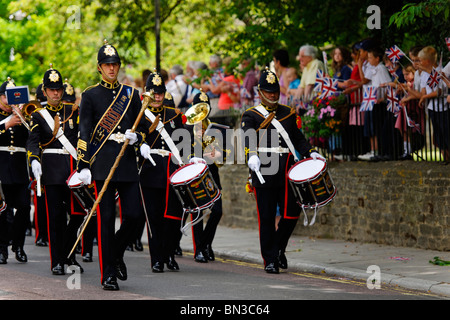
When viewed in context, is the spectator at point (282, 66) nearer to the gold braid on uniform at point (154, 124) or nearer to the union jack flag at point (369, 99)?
the union jack flag at point (369, 99)

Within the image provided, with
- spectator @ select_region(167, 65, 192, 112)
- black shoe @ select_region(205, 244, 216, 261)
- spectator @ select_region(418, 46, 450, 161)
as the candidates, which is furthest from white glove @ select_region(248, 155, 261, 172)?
spectator @ select_region(167, 65, 192, 112)

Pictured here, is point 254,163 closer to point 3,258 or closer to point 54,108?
point 54,108

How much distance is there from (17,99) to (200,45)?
35.9 ft

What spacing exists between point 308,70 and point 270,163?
15.2 feet

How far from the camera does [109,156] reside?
31.2 feet

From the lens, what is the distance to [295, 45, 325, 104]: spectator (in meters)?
15.2

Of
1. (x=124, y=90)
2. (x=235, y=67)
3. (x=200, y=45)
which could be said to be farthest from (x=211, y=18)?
(x=124, y=90)

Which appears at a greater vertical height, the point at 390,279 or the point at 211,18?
the point at 211,18

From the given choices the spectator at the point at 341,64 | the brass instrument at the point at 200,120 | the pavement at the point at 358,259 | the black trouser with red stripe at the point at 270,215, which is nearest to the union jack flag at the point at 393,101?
the spectator at the point at 341,64

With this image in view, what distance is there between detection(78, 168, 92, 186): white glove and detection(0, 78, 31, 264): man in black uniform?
304 cm

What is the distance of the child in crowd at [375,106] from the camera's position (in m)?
13.7

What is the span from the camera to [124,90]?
9.72 m
